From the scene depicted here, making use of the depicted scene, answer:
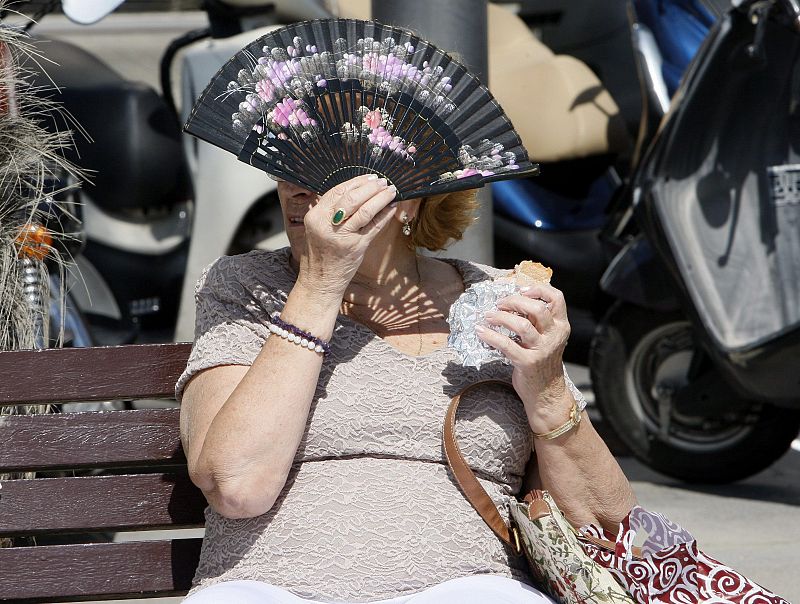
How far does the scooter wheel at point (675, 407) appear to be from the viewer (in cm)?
466

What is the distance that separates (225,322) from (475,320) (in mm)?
452

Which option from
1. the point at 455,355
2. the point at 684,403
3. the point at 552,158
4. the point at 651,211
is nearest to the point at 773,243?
the point at 651,211

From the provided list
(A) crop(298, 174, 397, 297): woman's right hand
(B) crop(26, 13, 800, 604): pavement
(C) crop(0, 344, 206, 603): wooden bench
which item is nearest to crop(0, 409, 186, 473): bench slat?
(C) crop(0, 344, 206, 603): wooden bench

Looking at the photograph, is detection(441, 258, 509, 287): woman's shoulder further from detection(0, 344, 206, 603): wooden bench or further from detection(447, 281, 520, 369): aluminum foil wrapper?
detection(0, 344, 206, 603): wooden bench

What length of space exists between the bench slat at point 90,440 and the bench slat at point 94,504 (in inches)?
1.5

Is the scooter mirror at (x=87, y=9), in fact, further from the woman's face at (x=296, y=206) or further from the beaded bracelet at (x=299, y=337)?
the beaded bracelet at (x=299, y=337)

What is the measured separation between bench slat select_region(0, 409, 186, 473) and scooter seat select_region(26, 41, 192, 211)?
3267mm

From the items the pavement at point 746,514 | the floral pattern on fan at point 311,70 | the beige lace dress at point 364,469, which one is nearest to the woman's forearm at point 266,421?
the beige lace dress at point 364,469

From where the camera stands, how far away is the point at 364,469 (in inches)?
87.8

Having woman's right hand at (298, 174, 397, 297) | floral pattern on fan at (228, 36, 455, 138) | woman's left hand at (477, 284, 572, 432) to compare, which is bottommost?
woman's left hand at (477, 284, 572, 432)

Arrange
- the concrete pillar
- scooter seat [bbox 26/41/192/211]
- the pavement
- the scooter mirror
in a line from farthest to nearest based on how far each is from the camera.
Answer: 1. scooter seat [bbox 26/41/192/211]
2. the scooter mirror
3. the pavement
4. the concrete pillar

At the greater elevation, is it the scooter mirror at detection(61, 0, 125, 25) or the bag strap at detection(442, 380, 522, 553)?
the scooter mirror at detection(61, 0, 125, 25)

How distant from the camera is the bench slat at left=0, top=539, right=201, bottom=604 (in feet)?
8.23

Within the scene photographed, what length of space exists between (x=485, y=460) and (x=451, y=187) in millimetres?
498
